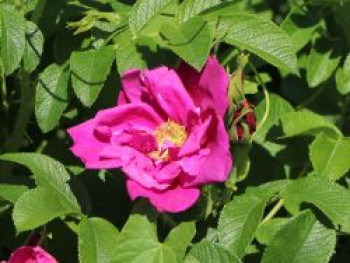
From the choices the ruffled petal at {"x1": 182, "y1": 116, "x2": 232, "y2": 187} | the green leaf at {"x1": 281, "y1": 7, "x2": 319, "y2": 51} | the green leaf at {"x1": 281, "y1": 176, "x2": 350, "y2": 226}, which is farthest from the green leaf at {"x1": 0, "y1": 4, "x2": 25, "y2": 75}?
the green leaf at {"x1": 281, "y1": 7, "x2": 319, "y2": 51}

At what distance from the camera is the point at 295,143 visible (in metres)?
1.71

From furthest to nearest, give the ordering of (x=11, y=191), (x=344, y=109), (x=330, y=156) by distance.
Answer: (x=344, y=109), (x=330, y=156), (x=11, y=191)

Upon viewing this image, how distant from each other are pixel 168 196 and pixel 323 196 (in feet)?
0.86

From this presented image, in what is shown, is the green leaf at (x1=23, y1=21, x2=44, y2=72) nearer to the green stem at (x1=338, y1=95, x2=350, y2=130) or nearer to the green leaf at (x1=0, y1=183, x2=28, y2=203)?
the green leaf at (x1=0, y1=183, x2=28, y2=203)

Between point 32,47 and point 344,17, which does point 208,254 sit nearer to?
point 32,47

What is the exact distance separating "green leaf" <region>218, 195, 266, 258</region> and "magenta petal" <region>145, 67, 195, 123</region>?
16cm

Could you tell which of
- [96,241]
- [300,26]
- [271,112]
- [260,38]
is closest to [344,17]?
[300,26]

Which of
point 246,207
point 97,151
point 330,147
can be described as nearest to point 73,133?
point 97,151

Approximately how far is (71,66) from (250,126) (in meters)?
0.32

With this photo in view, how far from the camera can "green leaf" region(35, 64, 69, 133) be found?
1.47 m

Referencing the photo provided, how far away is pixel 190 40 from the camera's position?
4.25ft

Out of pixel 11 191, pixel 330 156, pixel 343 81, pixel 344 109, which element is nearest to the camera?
pixel 11 191

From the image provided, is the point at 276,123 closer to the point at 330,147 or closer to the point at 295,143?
the point at 295,143

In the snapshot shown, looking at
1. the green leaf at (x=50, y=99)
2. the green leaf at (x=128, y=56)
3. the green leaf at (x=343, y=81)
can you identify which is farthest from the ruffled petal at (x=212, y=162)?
the green leaf at (x=343, y=81)
